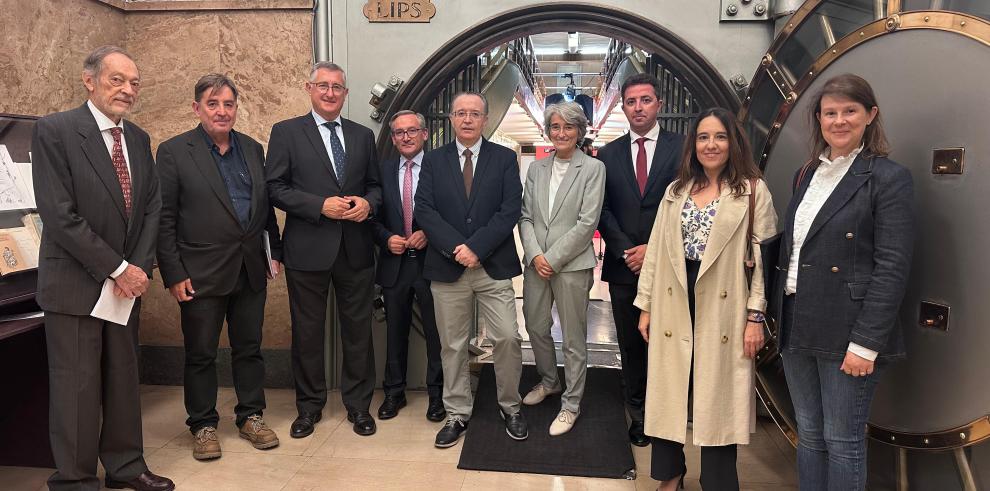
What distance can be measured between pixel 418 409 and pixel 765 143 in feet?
7.68

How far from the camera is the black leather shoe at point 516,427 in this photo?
3132 millimetres

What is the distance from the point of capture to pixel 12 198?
9.35ft

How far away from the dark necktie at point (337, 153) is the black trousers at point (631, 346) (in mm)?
1508

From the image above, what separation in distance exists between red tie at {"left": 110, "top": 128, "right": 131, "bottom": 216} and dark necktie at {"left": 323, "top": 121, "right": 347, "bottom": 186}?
95cm

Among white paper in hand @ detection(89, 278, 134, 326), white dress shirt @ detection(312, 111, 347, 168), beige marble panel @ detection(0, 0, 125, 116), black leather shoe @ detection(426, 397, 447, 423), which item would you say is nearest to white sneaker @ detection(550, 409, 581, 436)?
black leather shoe @ detection(426, 397, 447, 423)

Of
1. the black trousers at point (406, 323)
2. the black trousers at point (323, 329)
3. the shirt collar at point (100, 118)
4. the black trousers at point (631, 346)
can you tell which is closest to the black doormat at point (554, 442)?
the black trousers at point (631, 346)

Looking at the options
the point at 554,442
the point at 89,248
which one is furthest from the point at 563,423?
the point at 89,248

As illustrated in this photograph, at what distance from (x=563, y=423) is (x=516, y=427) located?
25 cm

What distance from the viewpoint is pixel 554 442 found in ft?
10.2

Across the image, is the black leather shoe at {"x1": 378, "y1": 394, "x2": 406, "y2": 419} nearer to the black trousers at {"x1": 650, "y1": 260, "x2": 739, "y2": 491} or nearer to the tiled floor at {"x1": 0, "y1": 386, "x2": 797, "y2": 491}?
the tiled floor at {"x1": 0, "y1": 386, "x2": 797, "y2": 491}

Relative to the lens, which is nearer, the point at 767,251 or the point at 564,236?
the point at 767,251

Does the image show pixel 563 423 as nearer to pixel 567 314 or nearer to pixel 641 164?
pixel 567 314

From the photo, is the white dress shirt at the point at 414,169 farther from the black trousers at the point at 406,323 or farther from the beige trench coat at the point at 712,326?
the beige trench coat at the point at 712,326

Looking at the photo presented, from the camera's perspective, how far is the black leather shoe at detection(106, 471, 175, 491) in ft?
8.64
